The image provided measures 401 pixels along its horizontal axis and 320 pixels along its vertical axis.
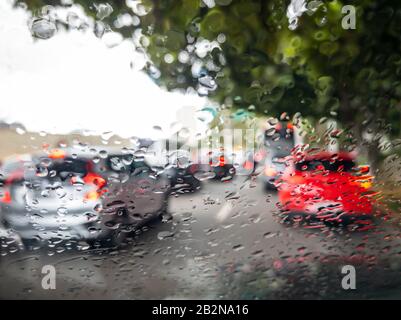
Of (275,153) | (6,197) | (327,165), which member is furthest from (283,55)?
(6,197)

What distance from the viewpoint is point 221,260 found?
96.3 inches

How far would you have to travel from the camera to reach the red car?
8.27ft

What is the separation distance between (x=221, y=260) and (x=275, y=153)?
733 millimetres

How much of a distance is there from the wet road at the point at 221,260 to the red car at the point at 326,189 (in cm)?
10

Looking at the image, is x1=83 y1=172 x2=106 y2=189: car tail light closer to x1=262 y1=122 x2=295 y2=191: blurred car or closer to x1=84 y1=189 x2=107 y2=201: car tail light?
x1=84 y1=189 x2=107 y2=201: car tail light

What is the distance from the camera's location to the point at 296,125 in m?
2.56

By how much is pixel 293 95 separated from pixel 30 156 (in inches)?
64.6

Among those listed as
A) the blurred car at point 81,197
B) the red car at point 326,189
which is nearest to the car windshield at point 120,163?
the blurred car at point 81,197

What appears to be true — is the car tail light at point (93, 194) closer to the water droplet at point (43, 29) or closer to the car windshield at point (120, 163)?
the car windshield at point (120, 163)

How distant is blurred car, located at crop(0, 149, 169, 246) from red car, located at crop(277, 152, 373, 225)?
79 centimetres

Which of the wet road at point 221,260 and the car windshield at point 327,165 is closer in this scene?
the wet road at point 221,260

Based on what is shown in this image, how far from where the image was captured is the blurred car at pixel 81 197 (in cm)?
236

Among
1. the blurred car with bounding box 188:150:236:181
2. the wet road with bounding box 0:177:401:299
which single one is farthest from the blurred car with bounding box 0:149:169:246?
the blurred car with bounding box 188:150:236:181
